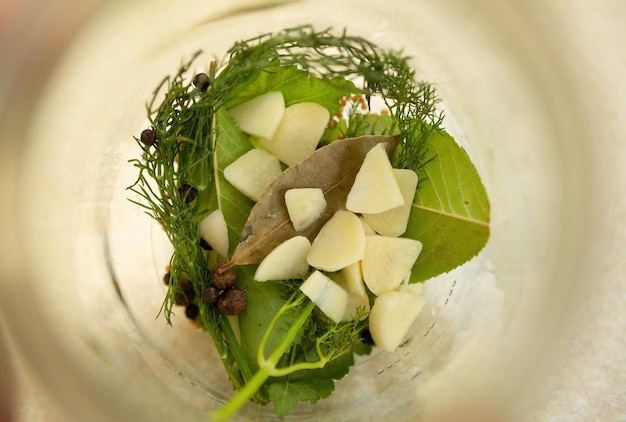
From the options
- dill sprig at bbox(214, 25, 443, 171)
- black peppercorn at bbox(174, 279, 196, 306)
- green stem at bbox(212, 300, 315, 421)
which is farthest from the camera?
black peppercorn at bbox(174, 279, 196, 306)

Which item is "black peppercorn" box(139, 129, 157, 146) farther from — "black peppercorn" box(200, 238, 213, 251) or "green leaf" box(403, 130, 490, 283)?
"green leaf" box(403, 130, 490, 283)

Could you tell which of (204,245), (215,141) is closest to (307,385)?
(204,245)

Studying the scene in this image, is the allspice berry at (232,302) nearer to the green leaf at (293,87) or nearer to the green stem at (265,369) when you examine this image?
the green stem at (265,369)

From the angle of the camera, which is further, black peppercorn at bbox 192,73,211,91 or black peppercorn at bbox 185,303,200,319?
black peppercorn at bbox 185,303,200,319

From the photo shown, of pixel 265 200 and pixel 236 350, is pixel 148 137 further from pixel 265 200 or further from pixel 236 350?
pixel 236 350

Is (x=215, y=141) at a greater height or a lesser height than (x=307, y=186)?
Answer: greater

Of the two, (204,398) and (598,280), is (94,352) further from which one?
(598,280)

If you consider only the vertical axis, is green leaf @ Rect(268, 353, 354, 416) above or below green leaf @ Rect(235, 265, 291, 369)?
below

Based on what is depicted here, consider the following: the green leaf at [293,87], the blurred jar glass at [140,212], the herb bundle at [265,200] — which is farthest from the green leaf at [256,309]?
the green leaf at [293,87]

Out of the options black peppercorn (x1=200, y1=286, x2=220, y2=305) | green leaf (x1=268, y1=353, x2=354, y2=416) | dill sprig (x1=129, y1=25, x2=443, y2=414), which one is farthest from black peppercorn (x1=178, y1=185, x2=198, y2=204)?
green leaf (x1=268, y1=353, x2=354, y2=416)
